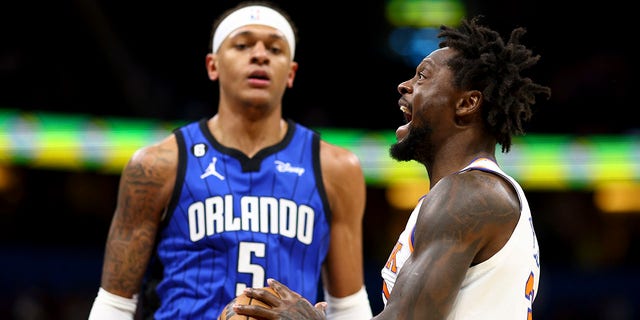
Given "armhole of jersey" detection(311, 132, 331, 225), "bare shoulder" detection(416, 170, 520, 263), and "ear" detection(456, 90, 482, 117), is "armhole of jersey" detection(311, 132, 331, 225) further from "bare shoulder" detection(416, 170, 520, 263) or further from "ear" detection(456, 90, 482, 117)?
"bare shoulder" detection(416, 170, 520, 263)

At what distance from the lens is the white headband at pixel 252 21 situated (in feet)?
16.5

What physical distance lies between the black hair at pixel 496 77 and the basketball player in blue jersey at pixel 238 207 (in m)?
1.55

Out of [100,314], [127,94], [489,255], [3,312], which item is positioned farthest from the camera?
[127,94]

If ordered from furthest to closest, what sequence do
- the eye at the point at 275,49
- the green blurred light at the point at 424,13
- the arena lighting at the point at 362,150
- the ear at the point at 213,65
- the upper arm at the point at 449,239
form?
the green blurred light at the point at 424,13, the arena lighting at the point at 362,150, the ear at the point at 213,65, the eye at the point at 275,49, the upper arm at the point at 449,239

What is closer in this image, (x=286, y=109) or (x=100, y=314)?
(x=100, y=314)

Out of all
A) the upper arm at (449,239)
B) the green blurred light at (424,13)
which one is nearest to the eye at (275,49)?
the upper arm at (449,239)

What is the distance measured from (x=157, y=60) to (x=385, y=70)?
380cm

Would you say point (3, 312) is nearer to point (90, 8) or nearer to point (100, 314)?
point (90, 8)

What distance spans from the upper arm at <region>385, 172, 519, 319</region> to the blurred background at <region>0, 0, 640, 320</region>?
9793 mm

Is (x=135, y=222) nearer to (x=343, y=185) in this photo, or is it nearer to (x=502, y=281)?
(x=343, y=185)

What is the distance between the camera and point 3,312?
12555 mm

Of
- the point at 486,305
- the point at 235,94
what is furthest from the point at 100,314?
the point at 486,305

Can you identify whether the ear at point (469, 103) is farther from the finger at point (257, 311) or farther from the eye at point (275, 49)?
the eye at point (275, 49)

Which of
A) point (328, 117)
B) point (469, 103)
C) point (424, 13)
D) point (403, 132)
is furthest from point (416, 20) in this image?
point (469, 103)
